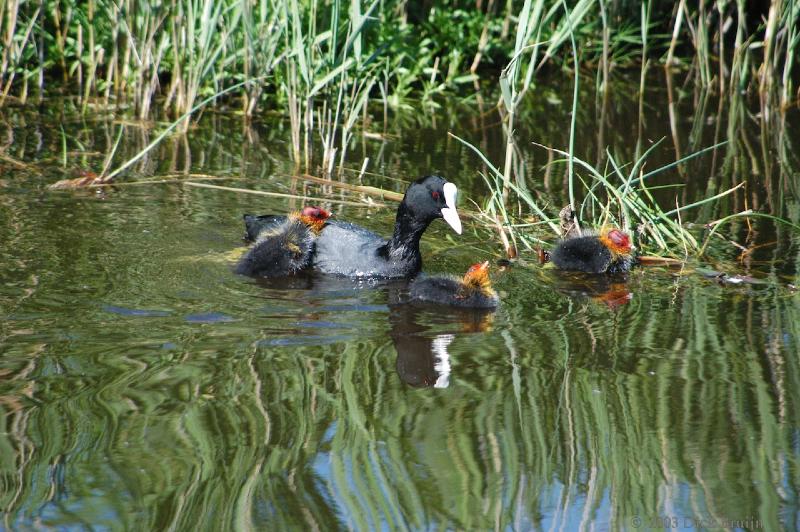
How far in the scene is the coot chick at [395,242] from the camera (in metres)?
5.02

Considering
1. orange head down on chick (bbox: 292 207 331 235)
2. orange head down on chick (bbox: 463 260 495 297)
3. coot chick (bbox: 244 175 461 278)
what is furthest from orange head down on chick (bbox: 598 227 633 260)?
orange head down on chick (bbox: 292 207 331 235)

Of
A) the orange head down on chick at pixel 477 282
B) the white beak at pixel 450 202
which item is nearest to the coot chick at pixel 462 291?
the orange head down on chick at pixel 477 282

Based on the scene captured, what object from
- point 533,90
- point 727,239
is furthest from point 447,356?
point 533,90

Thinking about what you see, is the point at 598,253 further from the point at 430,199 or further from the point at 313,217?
the point at 313,217

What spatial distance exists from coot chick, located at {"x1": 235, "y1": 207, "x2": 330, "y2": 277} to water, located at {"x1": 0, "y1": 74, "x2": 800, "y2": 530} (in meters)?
0.09

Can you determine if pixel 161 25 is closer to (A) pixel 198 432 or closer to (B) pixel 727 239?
(B) pixel 727 239

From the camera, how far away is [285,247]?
497 centimetres

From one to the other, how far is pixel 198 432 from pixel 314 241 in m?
2.10

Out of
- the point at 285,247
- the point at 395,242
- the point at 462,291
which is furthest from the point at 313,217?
the point at 462,291

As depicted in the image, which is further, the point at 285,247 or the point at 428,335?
the point at 285,247

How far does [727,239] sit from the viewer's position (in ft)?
18.4

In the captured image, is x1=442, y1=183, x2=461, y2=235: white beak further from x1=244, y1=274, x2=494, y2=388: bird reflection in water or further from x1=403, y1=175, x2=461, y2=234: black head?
x1=244, y1=274, x2=494, y2=388: bird reflection in water

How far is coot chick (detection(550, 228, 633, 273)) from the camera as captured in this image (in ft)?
16.5

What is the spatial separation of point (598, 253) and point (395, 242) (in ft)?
3.09
